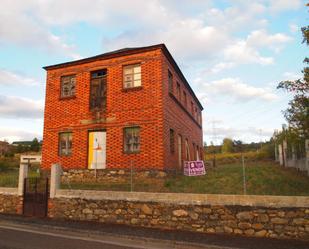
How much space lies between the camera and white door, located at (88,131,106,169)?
54.7 ft

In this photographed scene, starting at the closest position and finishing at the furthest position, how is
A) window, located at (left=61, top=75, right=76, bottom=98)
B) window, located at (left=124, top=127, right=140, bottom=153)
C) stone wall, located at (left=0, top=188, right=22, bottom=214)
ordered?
1. stone wall, located at (left=0, top=188, right=22, bottom=214)
2. window, located at (left=124, top=127, right=140, bottom=153)
3. window, located at (left=61, top=75, right=76, bottom=98)

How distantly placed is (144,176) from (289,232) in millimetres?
8212

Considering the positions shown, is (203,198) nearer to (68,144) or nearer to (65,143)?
(68,144)

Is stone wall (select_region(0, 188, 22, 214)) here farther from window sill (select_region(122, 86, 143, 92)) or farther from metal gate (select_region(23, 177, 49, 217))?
window sill (select_region(122, 86, 143, 92))

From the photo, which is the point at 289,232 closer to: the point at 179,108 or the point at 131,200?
the point at 131,200

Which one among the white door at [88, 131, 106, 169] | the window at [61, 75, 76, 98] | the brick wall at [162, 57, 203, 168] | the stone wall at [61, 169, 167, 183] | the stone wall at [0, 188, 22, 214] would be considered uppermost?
the window at [61, 75, 76, 98]

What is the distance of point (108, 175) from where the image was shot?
52.4 ft

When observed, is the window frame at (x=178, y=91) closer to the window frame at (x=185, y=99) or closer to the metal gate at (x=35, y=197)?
the window frame at (x=185, y=99)

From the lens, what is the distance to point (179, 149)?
64.1 ft

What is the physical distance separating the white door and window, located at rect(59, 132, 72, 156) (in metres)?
1.41

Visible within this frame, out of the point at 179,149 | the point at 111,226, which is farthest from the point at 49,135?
the point at 111,226

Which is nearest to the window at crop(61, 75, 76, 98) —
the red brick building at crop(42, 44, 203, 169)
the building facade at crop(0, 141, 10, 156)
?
the red brick building at crop(42, 44, 203, 169)

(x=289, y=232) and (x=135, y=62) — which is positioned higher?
(x=135, y=62)

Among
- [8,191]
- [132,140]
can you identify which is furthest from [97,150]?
[8,191]
